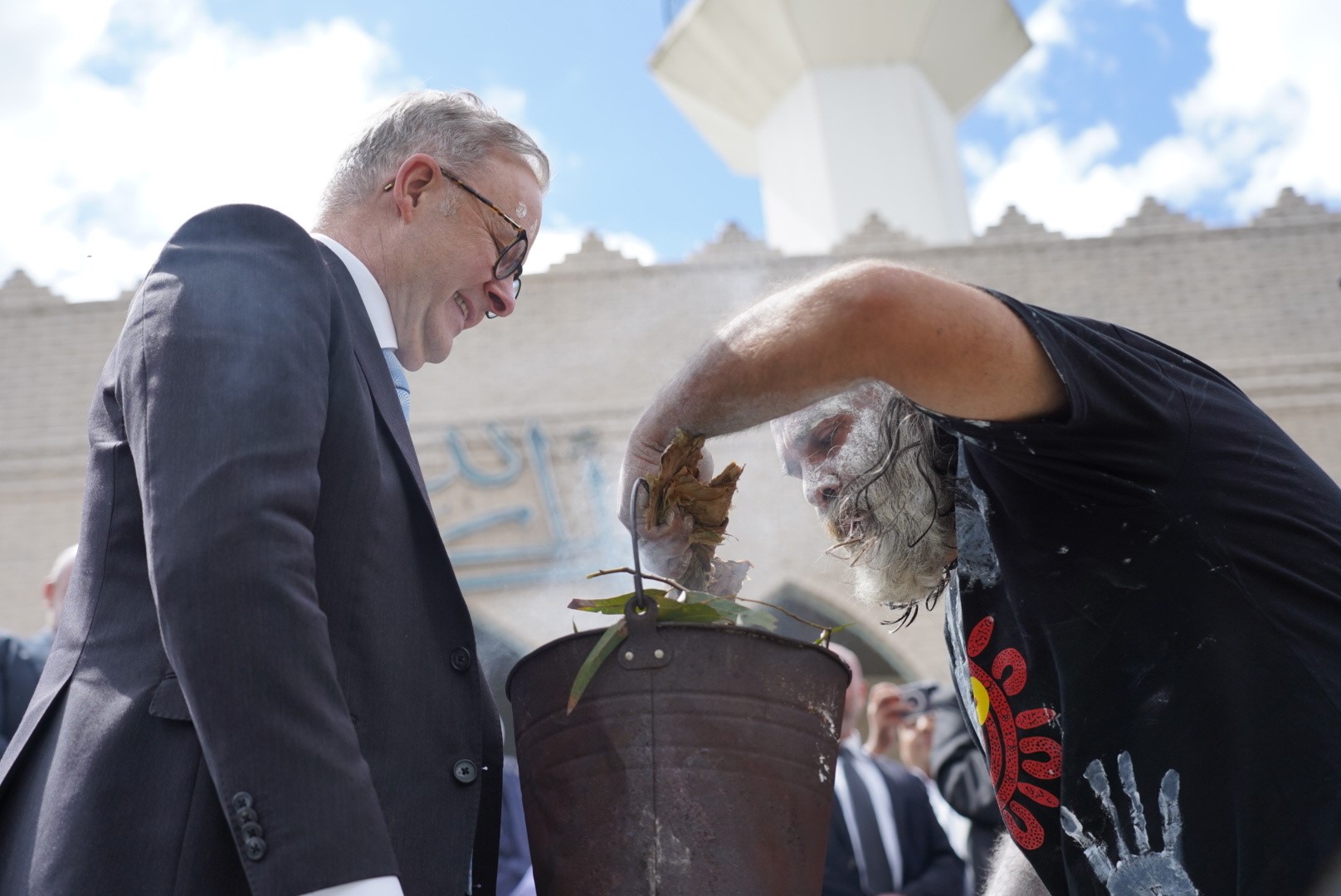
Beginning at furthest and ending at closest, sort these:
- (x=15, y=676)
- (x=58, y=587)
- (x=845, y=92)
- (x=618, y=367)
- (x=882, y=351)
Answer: (x=845, y=92) < (x=618, y=367) < (x=58, y=587) < (x=15, y=676) < (x=882, y=351)

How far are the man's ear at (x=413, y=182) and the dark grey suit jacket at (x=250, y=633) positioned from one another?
358mm

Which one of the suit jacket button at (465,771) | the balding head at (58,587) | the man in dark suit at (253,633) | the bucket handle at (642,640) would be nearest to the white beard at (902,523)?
the bucket handle at (642,640)

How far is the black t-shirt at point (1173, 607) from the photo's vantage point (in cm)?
169

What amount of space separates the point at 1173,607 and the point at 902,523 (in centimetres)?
52

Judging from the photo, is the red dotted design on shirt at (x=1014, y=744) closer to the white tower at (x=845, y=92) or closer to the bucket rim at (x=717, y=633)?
the bucket rim at (x=717, y=633)

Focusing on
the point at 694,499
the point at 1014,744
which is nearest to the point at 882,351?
the point at 694,499

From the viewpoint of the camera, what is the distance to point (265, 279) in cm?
161

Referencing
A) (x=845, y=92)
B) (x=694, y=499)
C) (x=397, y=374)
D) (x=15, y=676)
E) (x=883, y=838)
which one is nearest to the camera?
(x=694, y=499)

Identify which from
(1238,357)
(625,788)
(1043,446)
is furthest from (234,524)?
(1238,357)

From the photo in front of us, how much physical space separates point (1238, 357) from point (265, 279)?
1234cm

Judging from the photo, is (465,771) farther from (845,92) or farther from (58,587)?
(845,92)

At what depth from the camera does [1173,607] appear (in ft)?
5.84

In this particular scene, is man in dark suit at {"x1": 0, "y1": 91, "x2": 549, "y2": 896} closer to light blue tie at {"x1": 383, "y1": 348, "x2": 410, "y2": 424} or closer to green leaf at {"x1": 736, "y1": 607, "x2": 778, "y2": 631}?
light blue tie at {"x1": 383, "y1": 348, "x2": 410, "y2": 424}

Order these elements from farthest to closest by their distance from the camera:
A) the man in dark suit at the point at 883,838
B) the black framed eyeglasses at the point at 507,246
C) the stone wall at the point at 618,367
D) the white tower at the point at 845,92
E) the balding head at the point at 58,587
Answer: the white tower at the point at 845,92 → the stone wall at the point at 618,367 → the balding head at the point at 58,587 → the man in dark suit at the point at 883,838 → the black framed eyeglasses at the point at 507,246
